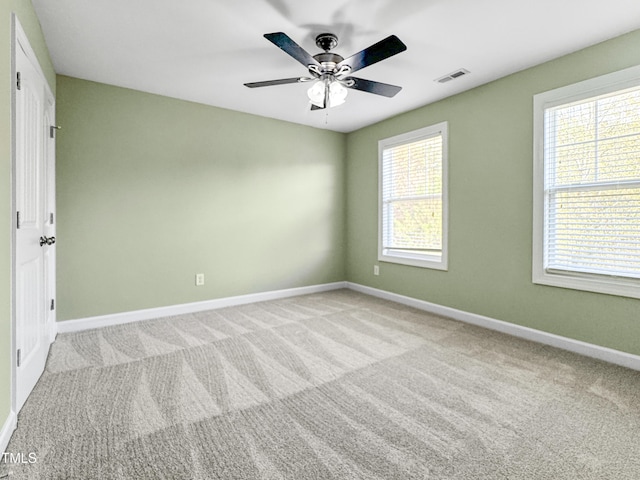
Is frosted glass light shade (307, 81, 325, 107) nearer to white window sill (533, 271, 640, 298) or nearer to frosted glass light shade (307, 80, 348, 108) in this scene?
frosted glass light shade (307, 80, 348, 108)

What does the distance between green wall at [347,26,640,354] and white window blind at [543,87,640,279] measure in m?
0.19

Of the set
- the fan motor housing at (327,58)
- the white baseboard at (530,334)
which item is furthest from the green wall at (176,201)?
the fan motor housing at (327,58)

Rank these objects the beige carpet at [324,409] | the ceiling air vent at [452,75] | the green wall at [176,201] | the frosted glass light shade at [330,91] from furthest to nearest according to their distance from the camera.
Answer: the green wall at [176,201] → the ceiling air vent at [452,75] → the frosted glass light shade at [330,91] → the beige carpet at [324,409]

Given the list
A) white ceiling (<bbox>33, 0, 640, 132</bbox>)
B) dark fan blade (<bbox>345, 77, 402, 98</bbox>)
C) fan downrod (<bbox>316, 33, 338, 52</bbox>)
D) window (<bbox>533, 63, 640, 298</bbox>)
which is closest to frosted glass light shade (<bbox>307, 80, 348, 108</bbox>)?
dark fan blade (<bbox>345, 77, 402, 98</bbox>)

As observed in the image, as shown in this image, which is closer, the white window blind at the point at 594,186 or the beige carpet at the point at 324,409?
the beige carpet at the point at 324,409

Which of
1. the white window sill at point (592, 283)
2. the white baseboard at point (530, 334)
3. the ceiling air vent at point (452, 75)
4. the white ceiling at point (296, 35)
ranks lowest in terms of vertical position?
the white baseboard at point (530, 334)

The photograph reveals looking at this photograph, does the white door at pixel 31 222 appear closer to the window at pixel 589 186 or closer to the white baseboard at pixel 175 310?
the white baseboard at pixel 175 310

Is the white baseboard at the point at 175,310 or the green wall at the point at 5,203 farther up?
the green wall at the point at 5,203

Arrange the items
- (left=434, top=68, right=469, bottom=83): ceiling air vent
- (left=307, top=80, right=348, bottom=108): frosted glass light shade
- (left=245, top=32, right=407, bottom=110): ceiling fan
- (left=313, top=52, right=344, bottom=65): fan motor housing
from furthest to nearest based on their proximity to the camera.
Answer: (left=434, top=68, right=469, bottom=83): ceiling air vent
(left=307, top=80, right=348, bottom=108): frosted glass light shade
(left=313, top=52, right=344, bottom=65): fan motor housing
(left=245, top=32, right=407, bottom=110): ceiling fan

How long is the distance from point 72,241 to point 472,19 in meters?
3.94

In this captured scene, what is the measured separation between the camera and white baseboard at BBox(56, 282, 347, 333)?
126 inches

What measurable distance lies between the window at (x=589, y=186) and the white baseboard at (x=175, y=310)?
2.94m

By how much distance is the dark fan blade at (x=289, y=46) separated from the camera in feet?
6.10

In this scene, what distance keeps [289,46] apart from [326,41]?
1.83ft
